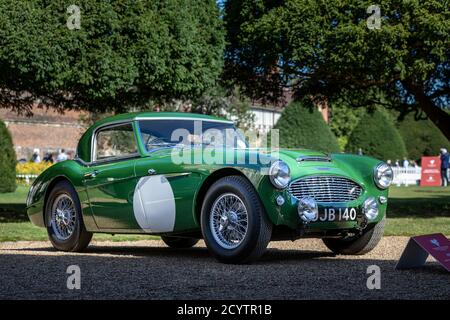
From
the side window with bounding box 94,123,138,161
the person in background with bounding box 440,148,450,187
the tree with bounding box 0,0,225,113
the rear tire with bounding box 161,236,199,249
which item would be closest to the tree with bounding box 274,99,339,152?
the person in background with bounding box 440,148,450,187

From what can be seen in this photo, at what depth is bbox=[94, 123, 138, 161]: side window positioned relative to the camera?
29.8ft

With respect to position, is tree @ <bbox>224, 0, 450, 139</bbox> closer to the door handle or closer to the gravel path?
the gravel path

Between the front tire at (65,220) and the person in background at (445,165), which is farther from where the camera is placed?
the person in background at (445,165)

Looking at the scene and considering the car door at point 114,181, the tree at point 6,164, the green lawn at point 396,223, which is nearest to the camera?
the car door at point 114,181

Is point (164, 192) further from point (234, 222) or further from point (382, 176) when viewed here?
point (382, 176)

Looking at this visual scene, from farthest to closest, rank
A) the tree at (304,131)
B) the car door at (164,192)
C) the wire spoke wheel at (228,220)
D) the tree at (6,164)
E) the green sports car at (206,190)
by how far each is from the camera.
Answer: the tree at (304,131) < the tree at (6,164) < the car door at (164,192) < the wire spoke wheel at (228,220) < the green sports car at (206,190)

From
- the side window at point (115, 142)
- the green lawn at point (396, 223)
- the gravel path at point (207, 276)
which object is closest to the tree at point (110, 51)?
the green lawn at point (396, 223)

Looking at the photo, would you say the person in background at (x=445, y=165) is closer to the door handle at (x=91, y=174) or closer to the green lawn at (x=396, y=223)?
the green lawn at (x=396, y=223)

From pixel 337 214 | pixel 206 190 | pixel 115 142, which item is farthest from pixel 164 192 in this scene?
pixel 115 142

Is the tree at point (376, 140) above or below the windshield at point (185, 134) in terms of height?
below

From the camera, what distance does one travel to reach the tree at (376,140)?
55.5 metres

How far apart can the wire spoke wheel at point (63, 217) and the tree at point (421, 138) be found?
62.4 meters

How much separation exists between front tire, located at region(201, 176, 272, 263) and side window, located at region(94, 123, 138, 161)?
1.52 meters

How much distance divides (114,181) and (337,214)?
8.58 feet
